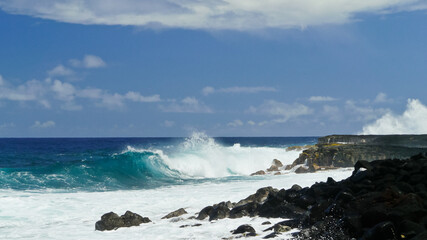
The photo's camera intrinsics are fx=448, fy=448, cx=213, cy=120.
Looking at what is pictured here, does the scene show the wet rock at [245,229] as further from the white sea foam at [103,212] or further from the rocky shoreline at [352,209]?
the white sea foam at [103,212]

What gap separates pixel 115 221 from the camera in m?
10.2

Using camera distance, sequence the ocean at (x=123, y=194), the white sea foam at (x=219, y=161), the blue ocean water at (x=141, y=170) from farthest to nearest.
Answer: the white sea foam at (x=219, y=161)
the blue ocean water at (x=141, y=170)
the ocean at (x=123, y=194)

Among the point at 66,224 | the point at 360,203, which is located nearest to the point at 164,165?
the point at 66,224

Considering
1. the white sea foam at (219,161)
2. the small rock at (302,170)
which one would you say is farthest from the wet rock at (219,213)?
the white sea foam at (219,161)

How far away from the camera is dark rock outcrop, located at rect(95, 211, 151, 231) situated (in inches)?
395

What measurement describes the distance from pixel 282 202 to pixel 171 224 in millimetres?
2573

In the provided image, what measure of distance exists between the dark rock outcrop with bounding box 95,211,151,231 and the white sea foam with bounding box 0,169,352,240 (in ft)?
0.67

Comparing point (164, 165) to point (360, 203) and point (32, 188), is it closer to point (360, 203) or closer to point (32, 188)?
point (32, 188)

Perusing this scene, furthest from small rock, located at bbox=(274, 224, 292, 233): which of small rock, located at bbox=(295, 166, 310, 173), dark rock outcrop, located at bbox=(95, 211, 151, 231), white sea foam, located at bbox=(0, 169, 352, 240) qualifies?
small rock, located at bbox=(295, 166, 310, 173)

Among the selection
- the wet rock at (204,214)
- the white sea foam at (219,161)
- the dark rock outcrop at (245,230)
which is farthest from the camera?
the white sea foam at (219,161)

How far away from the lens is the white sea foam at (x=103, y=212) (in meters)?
9.27

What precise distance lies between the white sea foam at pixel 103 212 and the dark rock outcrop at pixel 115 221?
204mm

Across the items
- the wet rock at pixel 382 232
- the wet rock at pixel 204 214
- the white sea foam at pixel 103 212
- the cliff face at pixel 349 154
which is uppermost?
the cliff face at pixel 349 154

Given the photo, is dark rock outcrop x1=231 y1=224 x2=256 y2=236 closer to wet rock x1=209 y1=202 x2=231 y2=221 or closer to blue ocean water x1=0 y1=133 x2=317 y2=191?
wet rock x1=209 y1=202 x2=231 y2=221
